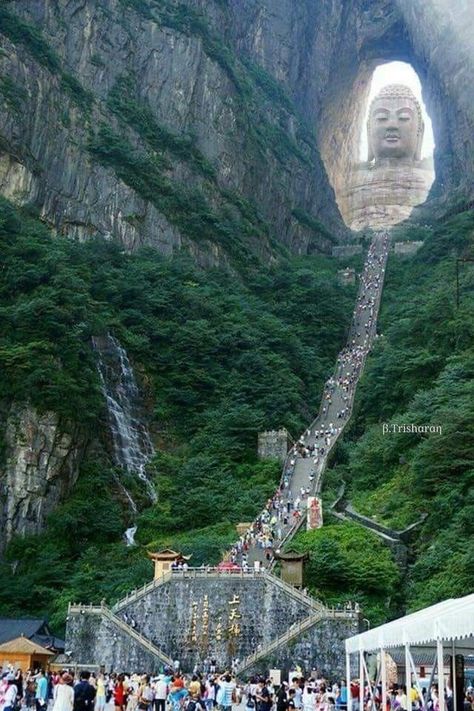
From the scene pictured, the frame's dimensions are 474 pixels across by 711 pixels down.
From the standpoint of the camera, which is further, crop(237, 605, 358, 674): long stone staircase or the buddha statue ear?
the buddha statue ear

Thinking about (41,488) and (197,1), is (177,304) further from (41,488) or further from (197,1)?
(197,1)

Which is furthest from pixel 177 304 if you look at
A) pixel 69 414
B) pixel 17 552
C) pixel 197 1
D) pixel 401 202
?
pixel 401 202

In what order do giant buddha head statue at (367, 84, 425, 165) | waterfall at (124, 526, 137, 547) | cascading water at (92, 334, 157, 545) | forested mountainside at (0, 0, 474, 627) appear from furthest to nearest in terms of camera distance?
1. giant buddha head statue at (367, 84, 425, 165)
2. cascading water at (92, 334, 157, 545)
3. waterfall at (124, 526, 137, 547)
4. forested mountainside at (0, 0, 474, 627)

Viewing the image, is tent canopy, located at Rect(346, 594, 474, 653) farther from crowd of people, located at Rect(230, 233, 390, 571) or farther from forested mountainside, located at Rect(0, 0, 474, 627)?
Result: crowd of people, located at Rect(230, 233, 390, 571)

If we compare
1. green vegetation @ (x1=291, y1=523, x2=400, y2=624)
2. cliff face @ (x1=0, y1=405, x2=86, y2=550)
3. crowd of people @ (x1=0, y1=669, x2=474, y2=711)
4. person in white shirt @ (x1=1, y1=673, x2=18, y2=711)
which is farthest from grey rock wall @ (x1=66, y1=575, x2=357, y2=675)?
person in white shirt @ (x1=1, y1=673, x2=18, y2=711)

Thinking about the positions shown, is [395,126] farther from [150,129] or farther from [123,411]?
[123,411]

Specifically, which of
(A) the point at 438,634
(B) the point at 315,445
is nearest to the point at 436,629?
(A) the point at 438,634
